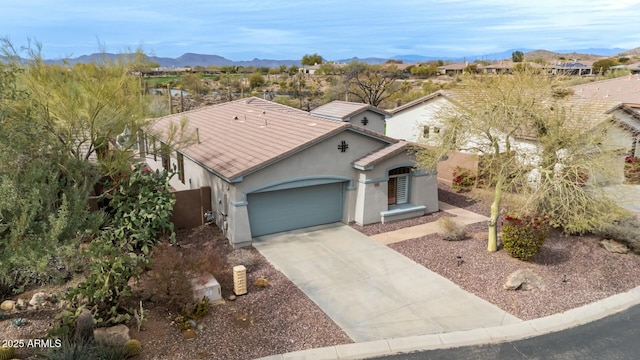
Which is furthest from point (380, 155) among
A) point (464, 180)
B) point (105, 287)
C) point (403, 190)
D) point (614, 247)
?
point (105, 287)

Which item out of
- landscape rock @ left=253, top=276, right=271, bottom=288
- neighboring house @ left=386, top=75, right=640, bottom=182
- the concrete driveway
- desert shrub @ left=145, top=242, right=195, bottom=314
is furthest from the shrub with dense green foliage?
neighboring house @ left=386, top=75, right=640, bottom=182

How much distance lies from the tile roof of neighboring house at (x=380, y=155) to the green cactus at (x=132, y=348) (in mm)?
10054

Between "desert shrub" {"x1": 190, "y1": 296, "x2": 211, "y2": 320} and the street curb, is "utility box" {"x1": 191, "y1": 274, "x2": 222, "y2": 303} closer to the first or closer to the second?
"desert shrub" {"x1": 190, "y1": 296, "x2": 211, "y2": 320}

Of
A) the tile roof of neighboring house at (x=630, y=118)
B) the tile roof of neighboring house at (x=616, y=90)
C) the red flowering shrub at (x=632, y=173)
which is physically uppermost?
the tile roof of neighboring house at (x=616, y=90)

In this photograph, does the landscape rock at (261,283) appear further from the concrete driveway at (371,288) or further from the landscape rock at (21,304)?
the landscape rock at (21,304)

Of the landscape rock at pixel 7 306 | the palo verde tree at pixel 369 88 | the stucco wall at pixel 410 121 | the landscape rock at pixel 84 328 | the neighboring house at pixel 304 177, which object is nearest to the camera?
the landscape rock at pixel 84 328

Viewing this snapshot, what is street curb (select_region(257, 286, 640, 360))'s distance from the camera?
30.7 feet

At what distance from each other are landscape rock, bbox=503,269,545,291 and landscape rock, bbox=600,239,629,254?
4.48 meters

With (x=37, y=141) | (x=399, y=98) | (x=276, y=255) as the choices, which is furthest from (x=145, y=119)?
(x=399, y=98)

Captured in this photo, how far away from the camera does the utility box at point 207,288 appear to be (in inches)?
430

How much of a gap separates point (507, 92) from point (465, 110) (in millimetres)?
1535

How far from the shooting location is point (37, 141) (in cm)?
999

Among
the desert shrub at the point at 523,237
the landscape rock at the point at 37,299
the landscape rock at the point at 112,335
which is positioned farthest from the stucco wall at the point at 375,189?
the landscape rock at the point at 37,299

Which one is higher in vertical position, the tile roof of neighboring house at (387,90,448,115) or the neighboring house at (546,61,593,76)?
the neighboring house at (546,61,593,76)
